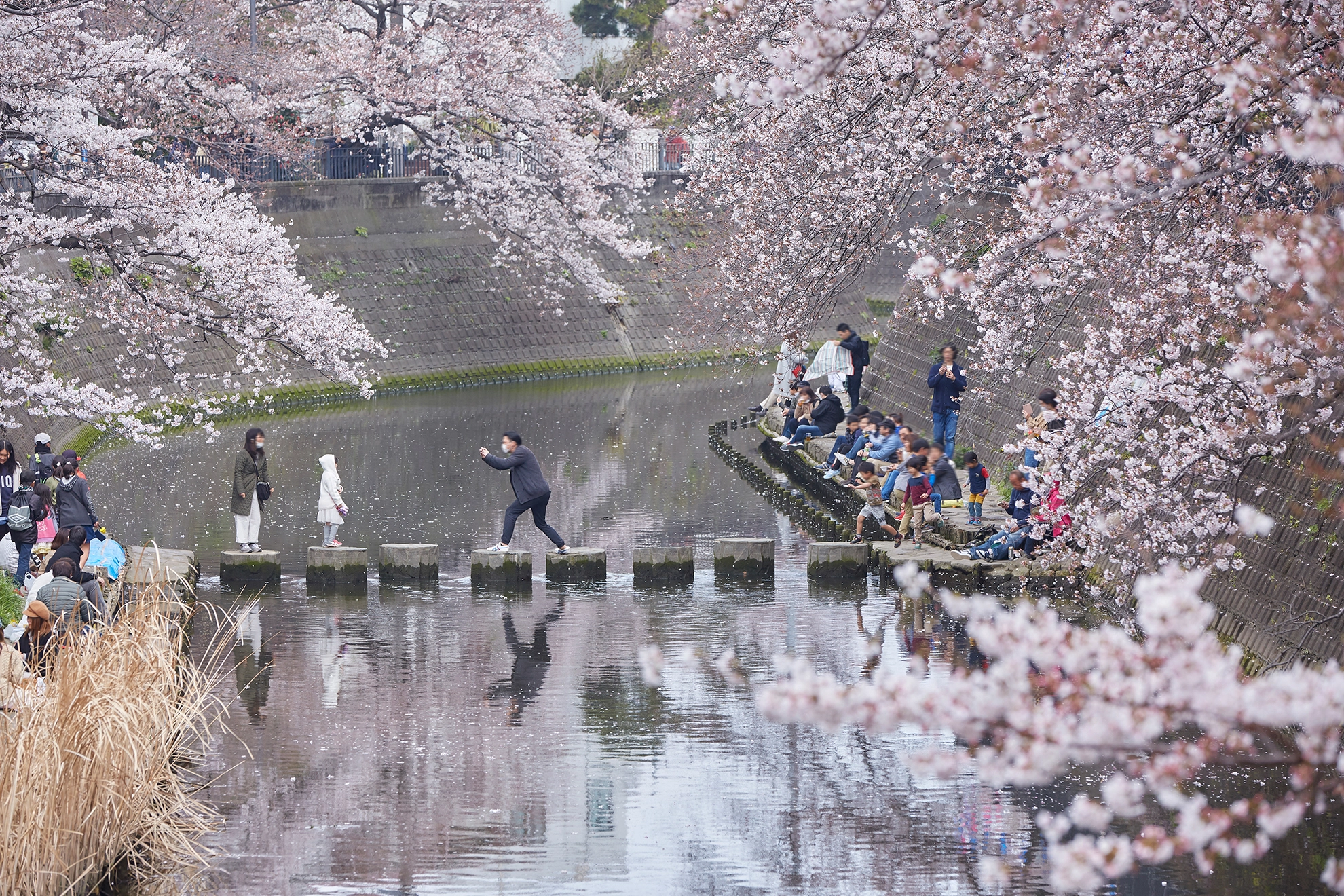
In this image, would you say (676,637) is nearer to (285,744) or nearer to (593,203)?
(285,744)

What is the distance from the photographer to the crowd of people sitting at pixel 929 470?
1580 cm

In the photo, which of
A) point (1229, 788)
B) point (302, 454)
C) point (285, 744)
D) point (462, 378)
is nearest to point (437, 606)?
Result: point (285, 744)

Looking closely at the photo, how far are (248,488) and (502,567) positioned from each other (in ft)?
10.1

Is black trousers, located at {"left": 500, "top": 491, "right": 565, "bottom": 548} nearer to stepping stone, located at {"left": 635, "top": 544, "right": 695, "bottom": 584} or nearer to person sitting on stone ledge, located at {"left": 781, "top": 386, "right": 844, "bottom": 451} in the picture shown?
stepping stone, located at {"left": 635, "top": 544, "right": 695, "bottom": 584}

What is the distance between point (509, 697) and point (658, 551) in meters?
4.98

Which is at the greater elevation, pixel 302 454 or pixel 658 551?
pixel 302 454

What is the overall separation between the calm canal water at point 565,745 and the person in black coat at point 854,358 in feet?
20.6

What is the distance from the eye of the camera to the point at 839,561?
17672mm

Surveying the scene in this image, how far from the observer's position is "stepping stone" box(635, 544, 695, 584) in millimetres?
17547

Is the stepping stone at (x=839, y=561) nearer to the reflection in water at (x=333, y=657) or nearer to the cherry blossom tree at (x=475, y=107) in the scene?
the reflection in water at (x=333, y=657)

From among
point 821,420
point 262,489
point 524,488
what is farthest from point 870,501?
point 262,489

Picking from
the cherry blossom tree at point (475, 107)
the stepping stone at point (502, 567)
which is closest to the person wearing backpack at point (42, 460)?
the stepping stone at point (502, 567)

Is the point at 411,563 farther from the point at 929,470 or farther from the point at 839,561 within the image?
the point at 929,470

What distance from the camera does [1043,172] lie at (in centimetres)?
967
